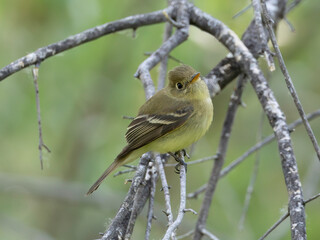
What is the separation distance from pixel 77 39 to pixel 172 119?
104cm

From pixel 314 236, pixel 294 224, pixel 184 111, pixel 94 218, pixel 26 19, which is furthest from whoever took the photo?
pixel 94 218

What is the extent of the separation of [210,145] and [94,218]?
2003 mm

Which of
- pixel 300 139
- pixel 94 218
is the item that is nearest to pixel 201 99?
pixel 300 139

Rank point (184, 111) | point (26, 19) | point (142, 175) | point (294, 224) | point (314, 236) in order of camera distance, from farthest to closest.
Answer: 1. point (26, 19)
2. point (314, 236)
3. point (184, 111)
4. point (142, 175)
5. point (294, 224)

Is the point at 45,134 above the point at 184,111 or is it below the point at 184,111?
above

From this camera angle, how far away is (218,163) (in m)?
4.46

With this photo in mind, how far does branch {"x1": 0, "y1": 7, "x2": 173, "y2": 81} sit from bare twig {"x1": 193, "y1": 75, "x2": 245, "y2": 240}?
954 mm

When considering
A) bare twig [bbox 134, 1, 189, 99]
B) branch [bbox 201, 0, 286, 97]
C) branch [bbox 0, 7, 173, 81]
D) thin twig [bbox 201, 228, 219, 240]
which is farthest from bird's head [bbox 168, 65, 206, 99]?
thin twig [bbox 201, 228, 219, 240]

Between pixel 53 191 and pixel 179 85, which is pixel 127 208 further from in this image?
pixel 53 191

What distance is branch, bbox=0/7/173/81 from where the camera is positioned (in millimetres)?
3368

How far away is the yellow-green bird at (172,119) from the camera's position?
4043 mm

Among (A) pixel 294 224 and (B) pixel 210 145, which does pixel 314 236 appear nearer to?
(B) pixel 210 145

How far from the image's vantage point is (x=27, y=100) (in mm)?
6129

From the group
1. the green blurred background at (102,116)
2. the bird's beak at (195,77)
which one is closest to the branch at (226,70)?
the bird's beak at (195,77)
